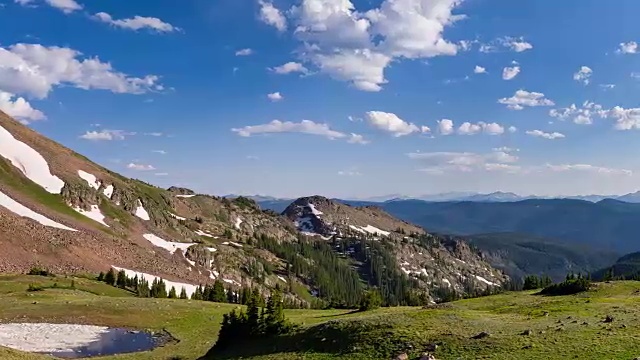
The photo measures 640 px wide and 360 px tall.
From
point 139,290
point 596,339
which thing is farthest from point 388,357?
point 139,290

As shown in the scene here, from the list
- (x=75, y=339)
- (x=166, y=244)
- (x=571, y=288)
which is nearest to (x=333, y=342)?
(x=75, y=339)

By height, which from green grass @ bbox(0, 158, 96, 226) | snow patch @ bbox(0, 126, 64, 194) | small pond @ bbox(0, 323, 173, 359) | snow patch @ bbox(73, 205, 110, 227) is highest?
snow patch @ bbox(0, 126, 64, 194)

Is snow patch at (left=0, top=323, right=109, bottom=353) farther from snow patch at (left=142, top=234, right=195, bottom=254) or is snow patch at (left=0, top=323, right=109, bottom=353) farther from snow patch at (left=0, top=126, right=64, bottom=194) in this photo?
snow patch at (left=0, top=126, right=64, bottom=194)

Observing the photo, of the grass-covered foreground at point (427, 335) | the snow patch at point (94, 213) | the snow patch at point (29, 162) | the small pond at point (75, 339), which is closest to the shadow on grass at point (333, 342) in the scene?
the grass-covered foreground at point (427, 335)

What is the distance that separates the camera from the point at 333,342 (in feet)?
120

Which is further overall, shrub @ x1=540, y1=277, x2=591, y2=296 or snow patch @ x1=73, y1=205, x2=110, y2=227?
snow patch @ x1=73, y1=205, x2=110, y2=227

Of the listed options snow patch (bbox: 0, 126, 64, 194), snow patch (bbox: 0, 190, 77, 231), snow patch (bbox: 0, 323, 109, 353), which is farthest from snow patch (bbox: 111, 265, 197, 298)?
snow patch (bbox: 0, 323, 109, 353)

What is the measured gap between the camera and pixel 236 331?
45.4 m

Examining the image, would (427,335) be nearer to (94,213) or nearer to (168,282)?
(168,282)

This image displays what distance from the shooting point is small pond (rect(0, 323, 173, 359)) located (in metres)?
48.5

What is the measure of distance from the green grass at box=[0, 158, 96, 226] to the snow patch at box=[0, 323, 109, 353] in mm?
116001

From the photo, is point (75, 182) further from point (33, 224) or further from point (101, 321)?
point (101, 321)

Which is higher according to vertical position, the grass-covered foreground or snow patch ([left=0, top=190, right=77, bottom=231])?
snow patch ([left=0, top=190, right=77, bottom=231])

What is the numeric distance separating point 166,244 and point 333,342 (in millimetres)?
164509
